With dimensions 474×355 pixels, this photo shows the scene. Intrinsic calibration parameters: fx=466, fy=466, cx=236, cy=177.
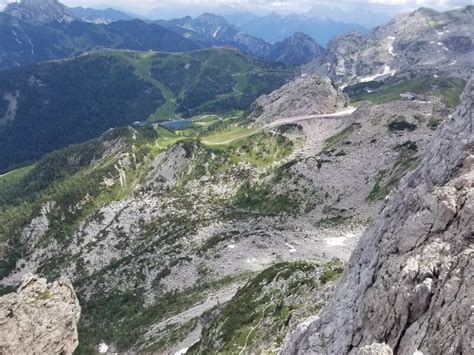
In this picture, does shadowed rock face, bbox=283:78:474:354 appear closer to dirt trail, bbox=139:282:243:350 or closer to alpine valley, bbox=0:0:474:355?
alpine valley, bbox=0:0:474:355

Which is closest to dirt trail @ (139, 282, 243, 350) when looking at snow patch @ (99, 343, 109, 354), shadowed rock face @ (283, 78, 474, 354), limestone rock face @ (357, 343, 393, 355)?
snow patch @ (99, 343, 109, 354)

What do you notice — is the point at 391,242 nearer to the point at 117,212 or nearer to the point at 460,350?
the point at 460,350

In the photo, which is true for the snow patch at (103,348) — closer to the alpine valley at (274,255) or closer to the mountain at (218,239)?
the alpine valley at (274,255)

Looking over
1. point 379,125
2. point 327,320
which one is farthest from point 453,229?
point 379,125

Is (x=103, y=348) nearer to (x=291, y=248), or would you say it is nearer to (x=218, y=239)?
(x=218, y=239)

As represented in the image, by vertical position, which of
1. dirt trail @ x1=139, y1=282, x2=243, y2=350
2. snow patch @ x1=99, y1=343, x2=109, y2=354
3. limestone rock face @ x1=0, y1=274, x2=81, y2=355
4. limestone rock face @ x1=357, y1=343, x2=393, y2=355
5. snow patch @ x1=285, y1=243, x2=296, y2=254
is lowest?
snow patch @ x1=99, y1=343, x2=109, y2=354
